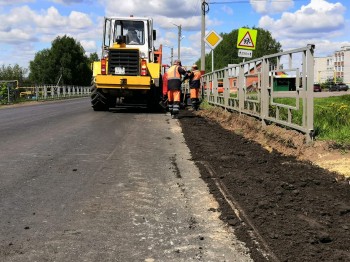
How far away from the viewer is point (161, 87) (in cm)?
1758

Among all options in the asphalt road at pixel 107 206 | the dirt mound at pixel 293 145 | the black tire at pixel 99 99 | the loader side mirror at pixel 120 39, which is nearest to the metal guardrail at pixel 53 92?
the black tire at pixel 99 99

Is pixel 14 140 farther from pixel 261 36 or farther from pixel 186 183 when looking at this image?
pixel 261 36

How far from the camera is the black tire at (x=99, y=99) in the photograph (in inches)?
656

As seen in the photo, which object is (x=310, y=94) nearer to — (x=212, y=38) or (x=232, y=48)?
(x=212, y=38)

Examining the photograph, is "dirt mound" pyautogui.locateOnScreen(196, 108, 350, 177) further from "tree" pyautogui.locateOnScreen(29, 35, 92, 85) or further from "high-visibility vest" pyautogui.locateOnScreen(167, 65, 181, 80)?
"tree" pyautogui.locateOnScreen(29, 35, 92, 85)

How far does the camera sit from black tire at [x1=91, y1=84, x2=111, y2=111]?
656 inches

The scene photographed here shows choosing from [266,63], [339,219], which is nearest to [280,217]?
[339,219]

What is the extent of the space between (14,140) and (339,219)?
7127 mm

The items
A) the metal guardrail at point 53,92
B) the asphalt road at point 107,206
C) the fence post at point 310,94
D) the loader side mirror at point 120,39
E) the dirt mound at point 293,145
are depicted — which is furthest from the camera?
the metal guardrail at point 53,92

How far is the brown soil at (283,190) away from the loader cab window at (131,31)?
29.0 ft

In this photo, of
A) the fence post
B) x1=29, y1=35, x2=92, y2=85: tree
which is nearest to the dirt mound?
the fence post

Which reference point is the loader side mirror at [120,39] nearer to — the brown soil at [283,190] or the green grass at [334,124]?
the brown soil at [283,190]

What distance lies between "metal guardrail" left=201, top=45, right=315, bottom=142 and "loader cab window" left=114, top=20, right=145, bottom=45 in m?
4.24

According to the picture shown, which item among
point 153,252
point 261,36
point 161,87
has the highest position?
point 261,36
